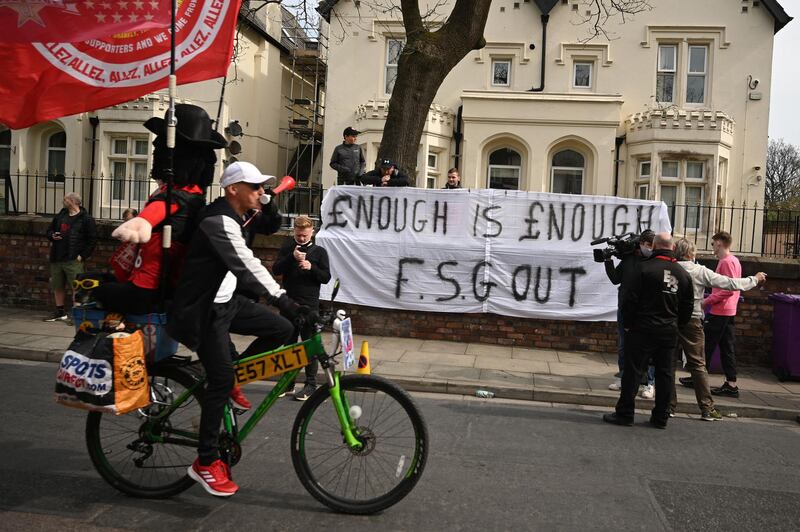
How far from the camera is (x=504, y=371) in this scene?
8.62 m

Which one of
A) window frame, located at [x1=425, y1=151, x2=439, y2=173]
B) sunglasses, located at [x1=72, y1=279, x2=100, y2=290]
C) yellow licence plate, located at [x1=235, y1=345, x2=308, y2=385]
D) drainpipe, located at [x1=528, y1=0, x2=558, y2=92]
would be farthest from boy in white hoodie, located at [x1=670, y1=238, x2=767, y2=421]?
drainpipe, located at [x1=528, y1=0, x2=558, y2=92]

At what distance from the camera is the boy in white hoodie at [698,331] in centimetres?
698

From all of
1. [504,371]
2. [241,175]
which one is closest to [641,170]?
[504,371]

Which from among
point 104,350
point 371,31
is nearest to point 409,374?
point 104,350

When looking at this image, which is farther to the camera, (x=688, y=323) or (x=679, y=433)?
(x=688, y=323)

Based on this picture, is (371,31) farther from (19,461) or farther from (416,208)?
(19,461)

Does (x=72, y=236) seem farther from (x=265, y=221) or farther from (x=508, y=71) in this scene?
(x=508, y=71)

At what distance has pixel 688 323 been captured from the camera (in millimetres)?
7027

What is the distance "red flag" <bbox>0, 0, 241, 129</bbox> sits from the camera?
172 inches

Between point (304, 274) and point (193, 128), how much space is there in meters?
3.26

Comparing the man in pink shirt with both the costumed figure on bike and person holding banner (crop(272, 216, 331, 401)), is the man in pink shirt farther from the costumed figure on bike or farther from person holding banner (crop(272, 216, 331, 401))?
the costumed figure on bike

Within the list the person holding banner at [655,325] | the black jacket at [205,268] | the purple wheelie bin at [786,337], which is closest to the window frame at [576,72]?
the purple wheelie bin at [786,337]

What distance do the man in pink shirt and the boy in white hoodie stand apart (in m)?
0.57

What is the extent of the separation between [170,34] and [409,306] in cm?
662
